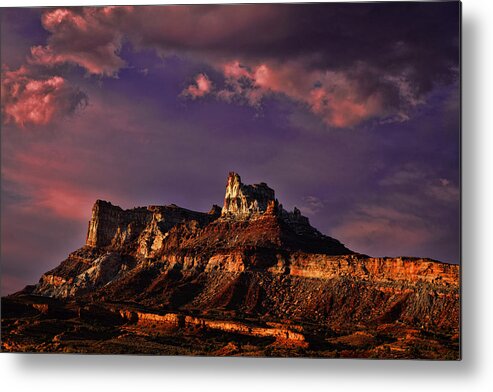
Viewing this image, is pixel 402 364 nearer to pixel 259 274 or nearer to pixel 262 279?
pixel 262 279

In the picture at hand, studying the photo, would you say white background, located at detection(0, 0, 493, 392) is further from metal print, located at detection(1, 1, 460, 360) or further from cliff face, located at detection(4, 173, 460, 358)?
cliff face, located at detection(4, 173, 460, 358)

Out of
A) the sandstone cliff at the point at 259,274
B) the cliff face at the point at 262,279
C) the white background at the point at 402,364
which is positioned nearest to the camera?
the white background at the point at 402,364

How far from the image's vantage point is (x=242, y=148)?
17.7m

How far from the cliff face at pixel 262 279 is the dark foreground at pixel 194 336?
127 mm

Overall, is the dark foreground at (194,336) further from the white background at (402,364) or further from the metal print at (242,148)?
the white background at (402,364)

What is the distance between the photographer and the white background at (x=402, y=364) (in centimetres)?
1488

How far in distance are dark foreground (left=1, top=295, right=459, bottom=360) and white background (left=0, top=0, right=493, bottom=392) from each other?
0.82 feet

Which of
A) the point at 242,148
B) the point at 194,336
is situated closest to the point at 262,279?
the point at 242,148

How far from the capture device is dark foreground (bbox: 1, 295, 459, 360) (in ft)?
51.6

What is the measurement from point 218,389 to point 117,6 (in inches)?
279

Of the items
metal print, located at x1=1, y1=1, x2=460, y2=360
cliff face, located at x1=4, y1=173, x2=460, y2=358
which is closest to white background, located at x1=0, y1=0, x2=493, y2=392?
metal print, located at x1=1, y1=1, x2=460, y2=360

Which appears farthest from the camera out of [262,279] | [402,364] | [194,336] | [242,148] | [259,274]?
[259,274]

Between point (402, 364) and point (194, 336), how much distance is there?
3.94 m

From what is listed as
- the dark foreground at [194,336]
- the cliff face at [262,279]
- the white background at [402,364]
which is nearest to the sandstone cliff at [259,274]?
the cliff face at [262,279]
